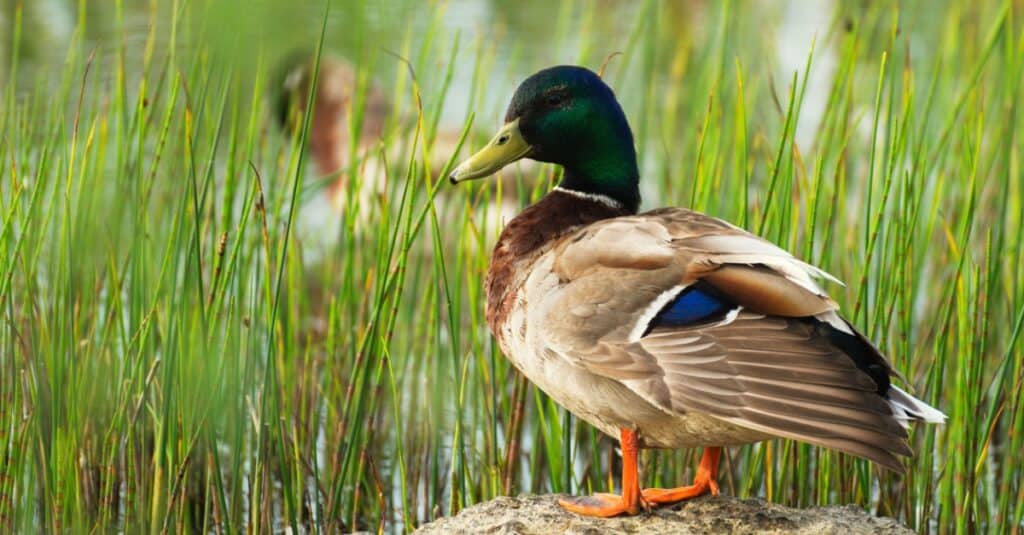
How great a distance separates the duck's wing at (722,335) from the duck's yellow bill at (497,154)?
348 mm

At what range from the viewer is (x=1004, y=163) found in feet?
12.6

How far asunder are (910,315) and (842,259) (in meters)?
0.91

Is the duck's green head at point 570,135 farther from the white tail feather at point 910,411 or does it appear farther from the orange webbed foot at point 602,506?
the white tail feather at point 910,411

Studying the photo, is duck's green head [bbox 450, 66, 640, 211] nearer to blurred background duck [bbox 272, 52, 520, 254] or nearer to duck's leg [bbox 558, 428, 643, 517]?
duck's leg [bbox 558, 428, 643, 517]

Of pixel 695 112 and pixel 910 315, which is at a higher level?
pixel 695 112

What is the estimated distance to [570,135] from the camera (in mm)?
3361

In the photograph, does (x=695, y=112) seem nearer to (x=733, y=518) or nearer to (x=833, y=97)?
(x=833, y=97)

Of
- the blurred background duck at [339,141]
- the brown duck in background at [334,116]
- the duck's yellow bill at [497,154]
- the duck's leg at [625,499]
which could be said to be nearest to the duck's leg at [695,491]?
the duck's leg at [625,499]

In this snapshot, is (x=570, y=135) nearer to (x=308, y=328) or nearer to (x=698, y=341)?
(x=698, y=341)

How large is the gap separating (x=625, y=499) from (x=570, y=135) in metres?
0.93

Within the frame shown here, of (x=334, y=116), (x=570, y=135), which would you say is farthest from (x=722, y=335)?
(x=334, y=116)

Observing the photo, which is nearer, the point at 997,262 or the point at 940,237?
the point at 997,262

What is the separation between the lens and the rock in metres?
2.95

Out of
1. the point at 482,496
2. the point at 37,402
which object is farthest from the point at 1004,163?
the point at 37,402
